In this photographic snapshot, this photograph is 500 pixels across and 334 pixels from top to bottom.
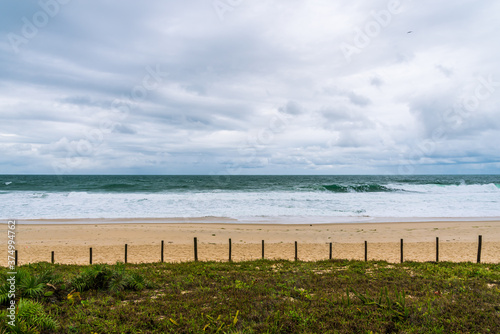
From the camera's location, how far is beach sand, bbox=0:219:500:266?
1462 centimetres

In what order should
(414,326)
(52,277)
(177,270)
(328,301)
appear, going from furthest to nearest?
(177,270)
(52,277)
(328,301)
(414,326)

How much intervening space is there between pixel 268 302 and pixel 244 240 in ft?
41.3

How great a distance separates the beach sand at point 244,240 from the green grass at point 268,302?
5.62 metres

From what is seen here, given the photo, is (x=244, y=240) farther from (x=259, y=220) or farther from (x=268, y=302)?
(x=268, y=302)

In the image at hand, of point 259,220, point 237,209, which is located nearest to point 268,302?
→ point 259,220

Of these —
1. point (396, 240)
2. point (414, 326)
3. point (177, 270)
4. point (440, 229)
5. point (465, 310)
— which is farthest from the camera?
point (440, 229)

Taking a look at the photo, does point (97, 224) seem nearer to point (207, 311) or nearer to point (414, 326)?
point (207, 311)

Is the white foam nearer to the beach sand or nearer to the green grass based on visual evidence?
the beach sand

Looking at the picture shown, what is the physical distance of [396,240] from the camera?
62.2ft

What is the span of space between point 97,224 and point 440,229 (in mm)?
26383

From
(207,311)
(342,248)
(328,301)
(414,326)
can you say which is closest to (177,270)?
(207,311)

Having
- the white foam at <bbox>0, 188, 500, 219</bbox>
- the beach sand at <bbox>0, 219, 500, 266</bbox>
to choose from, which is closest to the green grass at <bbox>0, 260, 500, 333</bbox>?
the beach sand at <bbox>0, 219, 500, 266</bbox>

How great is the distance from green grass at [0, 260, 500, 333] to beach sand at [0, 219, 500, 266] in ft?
18.4

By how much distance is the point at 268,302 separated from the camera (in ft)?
20.8
